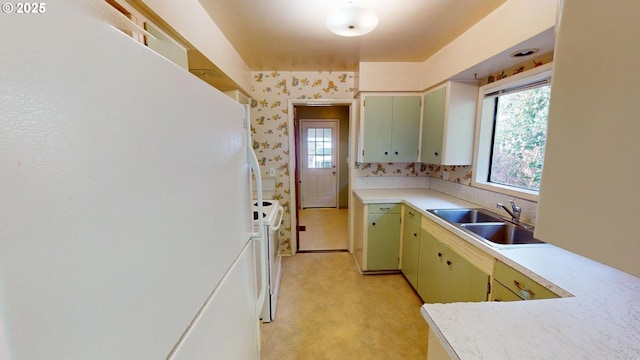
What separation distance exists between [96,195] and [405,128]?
290 cm

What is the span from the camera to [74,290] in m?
0.33

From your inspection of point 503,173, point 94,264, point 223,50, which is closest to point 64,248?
point 94,264

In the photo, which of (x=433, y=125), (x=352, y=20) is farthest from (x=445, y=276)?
(x=352, y=20)

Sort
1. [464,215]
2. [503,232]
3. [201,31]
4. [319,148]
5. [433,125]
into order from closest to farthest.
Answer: [201,31] < [503,232] < [464,215] < [433,125] < [319,148]

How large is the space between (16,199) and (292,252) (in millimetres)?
3210

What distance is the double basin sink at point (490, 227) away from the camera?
1.68 m

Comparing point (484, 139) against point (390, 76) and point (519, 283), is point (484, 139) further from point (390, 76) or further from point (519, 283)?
point (519, 283)

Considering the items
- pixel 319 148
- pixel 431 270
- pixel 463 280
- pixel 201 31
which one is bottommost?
pixel 431 270

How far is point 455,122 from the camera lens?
2.36 meters

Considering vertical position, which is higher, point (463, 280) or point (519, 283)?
point (519, 283)

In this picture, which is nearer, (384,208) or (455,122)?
(455,122)

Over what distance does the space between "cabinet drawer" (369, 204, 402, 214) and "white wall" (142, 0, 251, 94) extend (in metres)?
1.89

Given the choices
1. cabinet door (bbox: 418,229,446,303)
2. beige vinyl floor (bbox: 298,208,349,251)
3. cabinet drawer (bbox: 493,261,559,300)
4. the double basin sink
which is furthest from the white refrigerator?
beige vinyl floor (bbox: 298,208,349,251)

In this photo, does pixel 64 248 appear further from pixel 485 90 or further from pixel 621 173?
pixel 485 90
